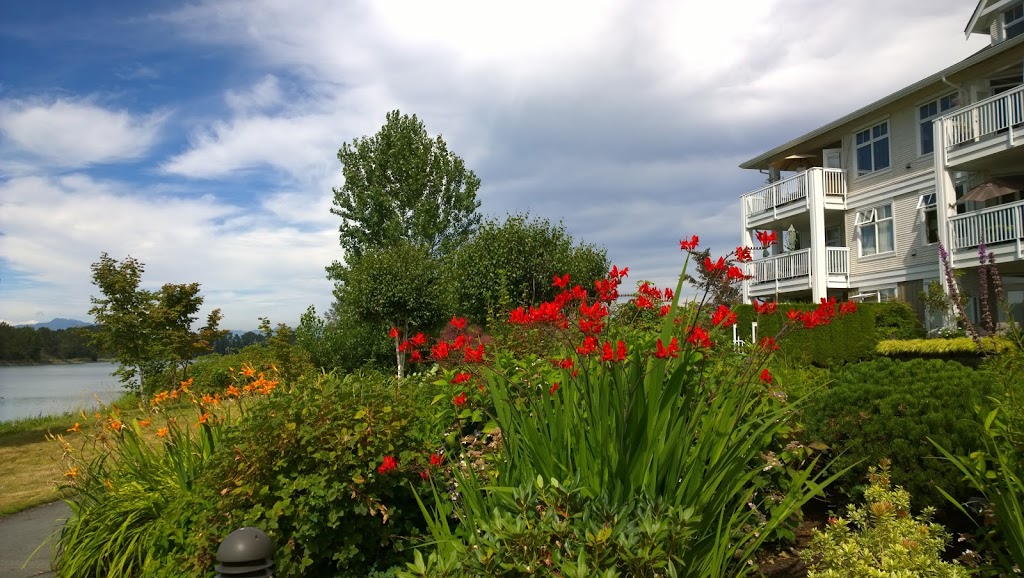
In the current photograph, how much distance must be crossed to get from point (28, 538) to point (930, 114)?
853 inches

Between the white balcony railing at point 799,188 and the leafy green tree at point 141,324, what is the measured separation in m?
19.4

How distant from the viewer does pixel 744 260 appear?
11.3 ft

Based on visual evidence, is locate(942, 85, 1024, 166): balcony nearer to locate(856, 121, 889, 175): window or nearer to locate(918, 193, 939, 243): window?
locate(918, 193, 939, 243): window

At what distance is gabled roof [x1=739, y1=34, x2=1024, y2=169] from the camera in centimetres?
1518

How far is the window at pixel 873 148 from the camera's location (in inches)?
771

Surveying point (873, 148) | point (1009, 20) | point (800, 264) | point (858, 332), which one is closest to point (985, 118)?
point (1009, 20)

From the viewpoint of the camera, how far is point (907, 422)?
12.2ft

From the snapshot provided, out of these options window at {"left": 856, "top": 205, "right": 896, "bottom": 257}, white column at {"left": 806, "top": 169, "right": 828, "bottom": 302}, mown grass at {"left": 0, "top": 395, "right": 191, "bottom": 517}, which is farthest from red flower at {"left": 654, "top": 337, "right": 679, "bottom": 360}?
window at {"left": 856, "top": 205, "right": 896, "bottom": 257}

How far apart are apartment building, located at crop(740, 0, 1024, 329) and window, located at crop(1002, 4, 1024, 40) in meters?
0.03

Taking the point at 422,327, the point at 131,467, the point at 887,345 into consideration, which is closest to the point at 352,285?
the point at 422,327

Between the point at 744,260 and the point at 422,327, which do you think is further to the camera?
the point at 422,327

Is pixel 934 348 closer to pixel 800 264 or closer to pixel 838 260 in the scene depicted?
pixel 838 260

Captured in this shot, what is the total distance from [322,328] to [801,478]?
79.0 feet

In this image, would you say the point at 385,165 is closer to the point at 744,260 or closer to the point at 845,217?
the point at 845,217
